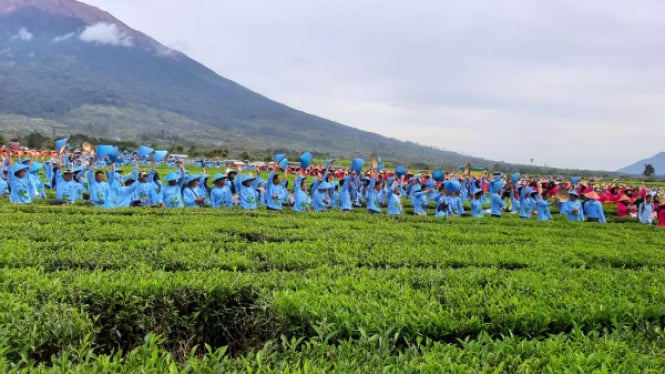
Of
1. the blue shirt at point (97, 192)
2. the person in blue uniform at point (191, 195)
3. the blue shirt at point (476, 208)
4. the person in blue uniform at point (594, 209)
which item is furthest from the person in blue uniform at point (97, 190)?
the person in blue uniform at point (594, 209)

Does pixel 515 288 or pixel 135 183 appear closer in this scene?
pixel 515 288

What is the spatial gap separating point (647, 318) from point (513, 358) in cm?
239

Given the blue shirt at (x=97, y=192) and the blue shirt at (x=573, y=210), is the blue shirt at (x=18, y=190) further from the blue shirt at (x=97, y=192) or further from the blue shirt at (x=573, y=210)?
the blue shirt at (x=573, y=210)

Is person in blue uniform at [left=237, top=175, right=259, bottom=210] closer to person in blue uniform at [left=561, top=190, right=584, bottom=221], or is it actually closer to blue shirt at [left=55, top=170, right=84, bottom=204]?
blue shirt at [left=55, top=170, right=84, bottom=204]

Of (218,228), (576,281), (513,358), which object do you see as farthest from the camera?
(218,228)

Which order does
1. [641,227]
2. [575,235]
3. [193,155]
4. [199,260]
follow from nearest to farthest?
[199,260]
[575,235]
[641,227]
[193,155]

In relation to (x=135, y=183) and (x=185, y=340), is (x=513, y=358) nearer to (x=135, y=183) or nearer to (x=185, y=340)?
(x=185, y=340)

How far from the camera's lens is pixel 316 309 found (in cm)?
469

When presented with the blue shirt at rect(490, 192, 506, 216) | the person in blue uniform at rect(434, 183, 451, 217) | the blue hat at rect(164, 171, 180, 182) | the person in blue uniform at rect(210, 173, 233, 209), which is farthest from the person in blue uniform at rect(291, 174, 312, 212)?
the blue shirt at rect(490, 192, 506, 216)

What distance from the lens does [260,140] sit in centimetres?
15475

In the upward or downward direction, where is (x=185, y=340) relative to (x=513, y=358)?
downward

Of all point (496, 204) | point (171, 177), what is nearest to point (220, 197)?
point (171, 177)

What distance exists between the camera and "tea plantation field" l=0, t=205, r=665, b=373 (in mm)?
3770

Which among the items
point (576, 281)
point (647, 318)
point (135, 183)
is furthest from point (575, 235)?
point (135, 183)
